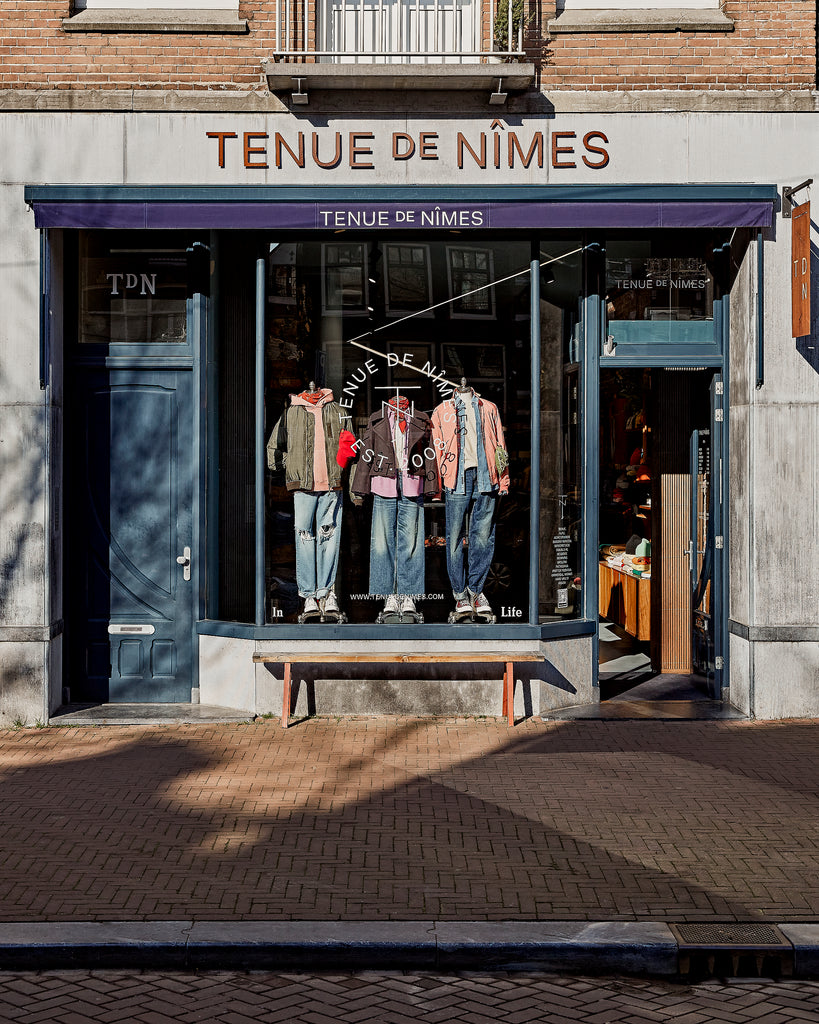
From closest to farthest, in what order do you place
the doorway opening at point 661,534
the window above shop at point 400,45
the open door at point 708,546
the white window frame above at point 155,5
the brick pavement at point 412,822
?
the brick pavement at point 412,822 < the window above shop at point 400,45 < the white window frame above at point 155,5 < the open door at point 708,546 < the doorway opening at point 661,534

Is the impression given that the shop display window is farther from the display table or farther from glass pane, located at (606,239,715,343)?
the display table

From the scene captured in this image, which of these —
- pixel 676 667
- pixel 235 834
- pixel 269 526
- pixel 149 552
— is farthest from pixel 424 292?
pixel 235 834

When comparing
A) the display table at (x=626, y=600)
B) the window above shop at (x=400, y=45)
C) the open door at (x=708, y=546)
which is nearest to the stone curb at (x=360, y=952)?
the open door at (x=708, y=546)

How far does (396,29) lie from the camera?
1025cm

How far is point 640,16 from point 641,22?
0.35 ft

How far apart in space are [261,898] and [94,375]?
5803 millimetres

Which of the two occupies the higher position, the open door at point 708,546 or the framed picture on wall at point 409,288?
the framed picture on wall at point 409,288

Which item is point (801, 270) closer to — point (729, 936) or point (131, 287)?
point (131, 287)

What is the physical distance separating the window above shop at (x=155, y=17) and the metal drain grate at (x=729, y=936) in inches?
309

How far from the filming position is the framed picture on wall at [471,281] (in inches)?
409

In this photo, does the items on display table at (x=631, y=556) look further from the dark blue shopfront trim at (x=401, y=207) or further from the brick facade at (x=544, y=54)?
the brick facade at (x=544, y=54)

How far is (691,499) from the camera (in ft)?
38.1

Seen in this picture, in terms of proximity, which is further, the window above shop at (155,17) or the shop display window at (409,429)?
the shop display window at (409,429)

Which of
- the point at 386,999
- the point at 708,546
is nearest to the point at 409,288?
the point at 708,546
